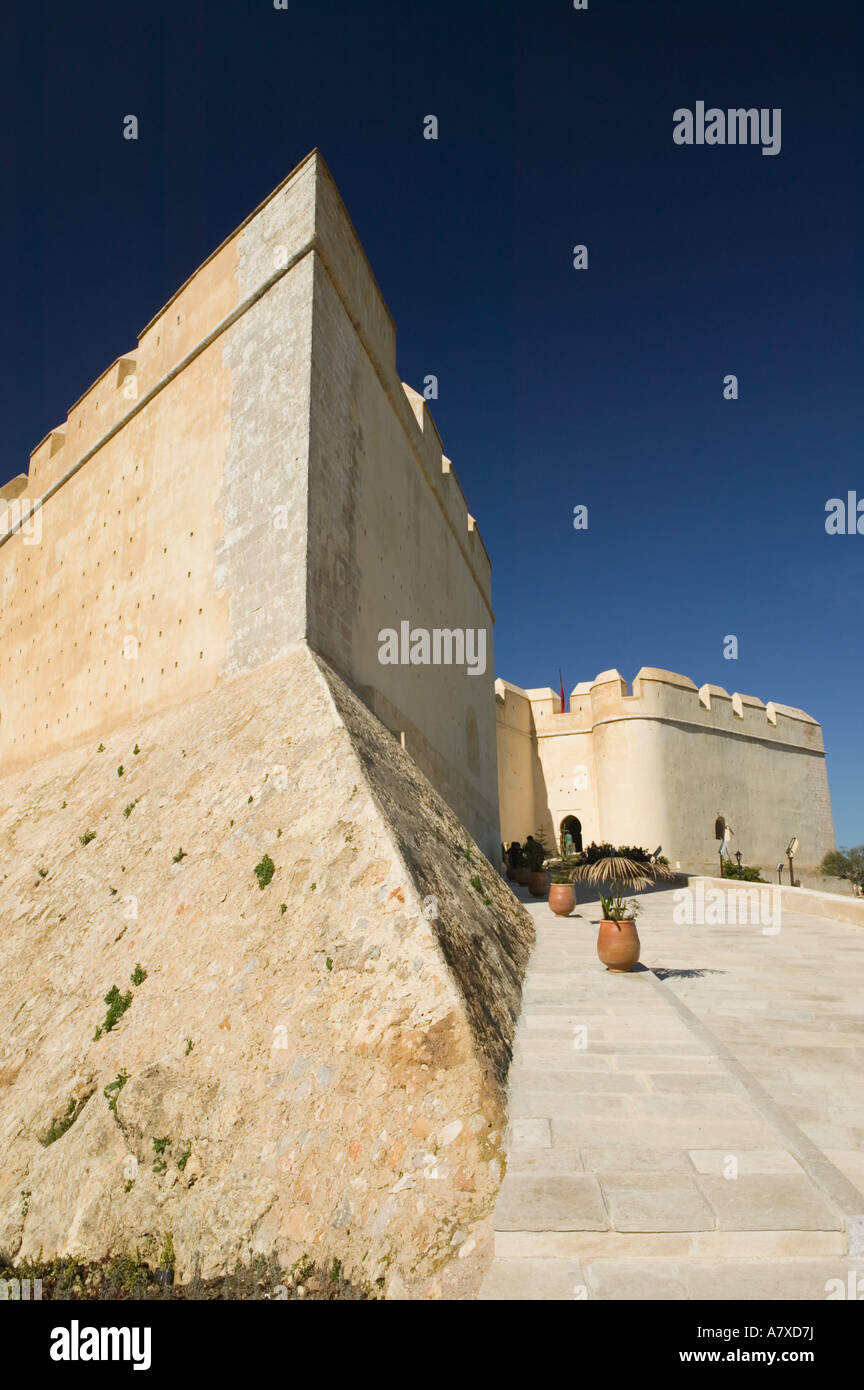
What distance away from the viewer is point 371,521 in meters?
8.53

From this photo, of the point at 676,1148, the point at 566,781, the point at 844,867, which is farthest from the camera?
the point at 844,867

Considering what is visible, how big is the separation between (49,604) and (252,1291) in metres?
10.5

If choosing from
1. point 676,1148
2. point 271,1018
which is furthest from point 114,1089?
point 676,1148

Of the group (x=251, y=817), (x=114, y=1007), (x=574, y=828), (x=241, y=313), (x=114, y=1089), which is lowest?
(x=114, y=1089)

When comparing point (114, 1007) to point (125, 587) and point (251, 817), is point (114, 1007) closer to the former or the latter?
point (251, 817)

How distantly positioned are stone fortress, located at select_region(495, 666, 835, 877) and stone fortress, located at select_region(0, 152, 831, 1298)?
974cm

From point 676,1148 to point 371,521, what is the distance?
721cm

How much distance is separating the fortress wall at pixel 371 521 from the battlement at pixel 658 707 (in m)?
10.2

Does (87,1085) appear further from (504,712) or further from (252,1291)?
(504,712)

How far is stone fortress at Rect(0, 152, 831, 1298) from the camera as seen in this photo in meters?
3.05

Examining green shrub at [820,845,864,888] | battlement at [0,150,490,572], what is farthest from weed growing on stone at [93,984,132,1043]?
green shrub at [820,845,864,888]

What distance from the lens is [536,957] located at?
23.1ft

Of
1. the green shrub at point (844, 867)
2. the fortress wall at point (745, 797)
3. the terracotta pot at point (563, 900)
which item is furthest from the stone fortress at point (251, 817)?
the green shrub at point (844, 867)

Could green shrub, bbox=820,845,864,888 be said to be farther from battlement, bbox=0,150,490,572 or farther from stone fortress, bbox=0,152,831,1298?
battlement, bbox=0,150,490,572
